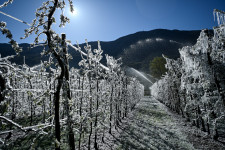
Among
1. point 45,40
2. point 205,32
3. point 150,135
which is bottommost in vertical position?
point 150,135

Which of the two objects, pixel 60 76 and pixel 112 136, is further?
pixel 112 136

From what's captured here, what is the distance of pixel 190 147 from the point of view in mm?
8422

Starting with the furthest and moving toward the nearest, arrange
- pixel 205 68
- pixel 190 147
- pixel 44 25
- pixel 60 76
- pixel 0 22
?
pixel 190 147, pixel 205 68, pixel 60 76, pixel 44 25, pixel 0 22

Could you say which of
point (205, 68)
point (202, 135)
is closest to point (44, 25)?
point (205, 68)

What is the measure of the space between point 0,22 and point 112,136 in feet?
Result: 36.7

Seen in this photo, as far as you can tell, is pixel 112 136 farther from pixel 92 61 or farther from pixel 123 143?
pixel 92 61

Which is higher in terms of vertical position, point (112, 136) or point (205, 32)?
point (205, 32)

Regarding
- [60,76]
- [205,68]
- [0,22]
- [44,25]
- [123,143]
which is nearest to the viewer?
[0,22]

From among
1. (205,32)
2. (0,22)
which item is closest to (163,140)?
(205,32)

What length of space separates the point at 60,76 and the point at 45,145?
9726mm

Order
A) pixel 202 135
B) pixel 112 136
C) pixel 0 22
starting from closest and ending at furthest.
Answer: pixel 0 22, pixel 202 135, pixel 112 136

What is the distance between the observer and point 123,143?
9531mm

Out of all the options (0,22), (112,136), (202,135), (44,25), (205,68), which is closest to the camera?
(0,22)

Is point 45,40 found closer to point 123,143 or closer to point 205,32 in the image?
point 205,32
